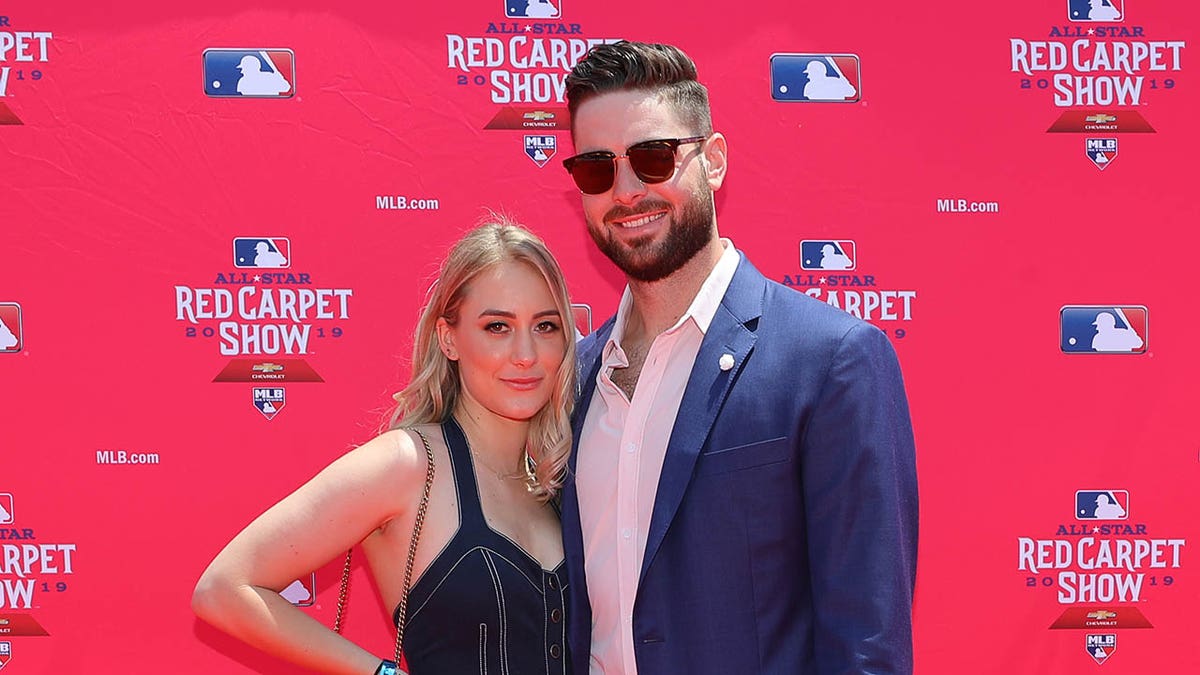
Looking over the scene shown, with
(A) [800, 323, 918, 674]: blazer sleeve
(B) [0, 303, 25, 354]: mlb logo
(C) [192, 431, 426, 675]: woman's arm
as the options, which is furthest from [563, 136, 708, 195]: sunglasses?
(B) [0, 303, 25, 354]: mlb logo

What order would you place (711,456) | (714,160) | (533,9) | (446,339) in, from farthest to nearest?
(533,9) < (446,339) < (714,160) < (711,456)

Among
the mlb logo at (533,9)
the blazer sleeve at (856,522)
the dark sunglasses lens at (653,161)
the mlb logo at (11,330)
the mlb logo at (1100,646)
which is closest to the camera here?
the blazer sleeve at (856,522)

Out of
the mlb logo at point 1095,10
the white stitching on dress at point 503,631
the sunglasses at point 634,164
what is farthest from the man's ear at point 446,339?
the mlb logo at point 1095,10

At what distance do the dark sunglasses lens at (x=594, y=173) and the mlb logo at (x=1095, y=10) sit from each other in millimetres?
1841

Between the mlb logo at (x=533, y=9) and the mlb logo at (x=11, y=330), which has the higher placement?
the mlb logo at (x=533, y=9)

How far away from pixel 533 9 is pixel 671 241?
1288 mm

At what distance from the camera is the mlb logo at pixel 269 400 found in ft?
10.7

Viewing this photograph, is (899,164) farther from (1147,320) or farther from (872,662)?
(872,662)

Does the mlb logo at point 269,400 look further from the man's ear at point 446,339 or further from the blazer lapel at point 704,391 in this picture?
the blazer lapel at point 704,391

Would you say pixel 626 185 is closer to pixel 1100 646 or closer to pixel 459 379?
pixel 459 379

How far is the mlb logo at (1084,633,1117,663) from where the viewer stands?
3.40 m

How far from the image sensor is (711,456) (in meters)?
2.09

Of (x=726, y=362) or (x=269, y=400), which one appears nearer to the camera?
(x=726, y=362)

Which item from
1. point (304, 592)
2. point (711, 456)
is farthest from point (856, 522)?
point (304, 592)
